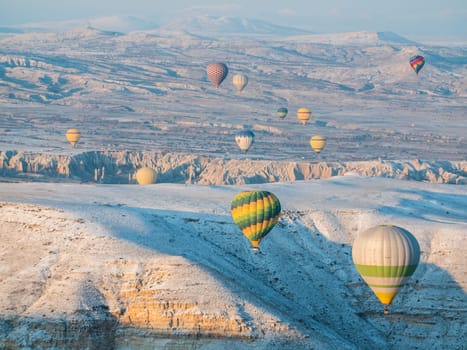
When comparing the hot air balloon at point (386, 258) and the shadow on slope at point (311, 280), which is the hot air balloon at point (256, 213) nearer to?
the shadow on slope at point (311, 280)

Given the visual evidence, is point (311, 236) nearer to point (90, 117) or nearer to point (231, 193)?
point (231, 193)

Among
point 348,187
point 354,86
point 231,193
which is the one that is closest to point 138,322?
point 231,193

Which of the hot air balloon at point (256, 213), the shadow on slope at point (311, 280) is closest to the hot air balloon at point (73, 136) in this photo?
the shadow on slope at point (311, 280)

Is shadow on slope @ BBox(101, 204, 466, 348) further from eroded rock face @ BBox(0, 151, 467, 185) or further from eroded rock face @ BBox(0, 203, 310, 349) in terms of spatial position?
eroded rock face @ BBox(0, 151, 467, 185)

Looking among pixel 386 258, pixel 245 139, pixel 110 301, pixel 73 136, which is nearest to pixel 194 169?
pixel 245 139

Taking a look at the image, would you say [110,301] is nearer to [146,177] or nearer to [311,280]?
[311,280]
